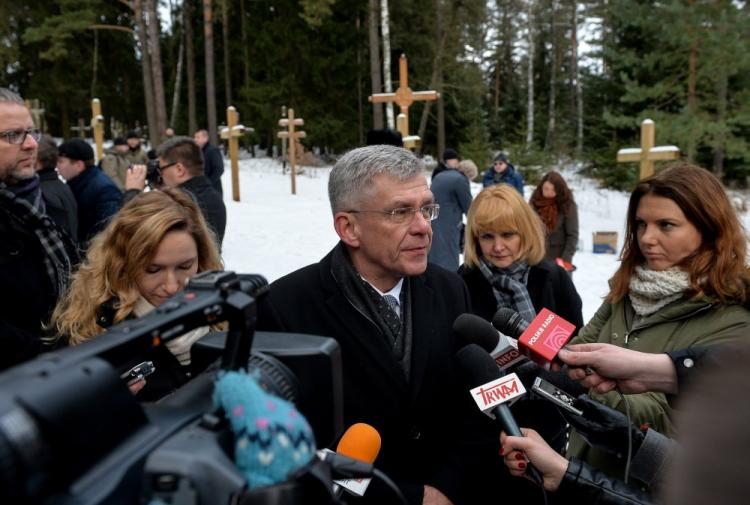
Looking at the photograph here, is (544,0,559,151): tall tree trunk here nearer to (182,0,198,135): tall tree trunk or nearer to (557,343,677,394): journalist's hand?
(182,0,198,135): tall tree trunk

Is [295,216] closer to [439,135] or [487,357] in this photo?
[487,357]

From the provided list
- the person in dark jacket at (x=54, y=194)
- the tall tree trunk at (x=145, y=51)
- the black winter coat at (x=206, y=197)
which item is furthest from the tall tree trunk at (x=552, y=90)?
the person in dark jacket at (x=54, y=194)

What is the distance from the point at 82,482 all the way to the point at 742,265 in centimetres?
207

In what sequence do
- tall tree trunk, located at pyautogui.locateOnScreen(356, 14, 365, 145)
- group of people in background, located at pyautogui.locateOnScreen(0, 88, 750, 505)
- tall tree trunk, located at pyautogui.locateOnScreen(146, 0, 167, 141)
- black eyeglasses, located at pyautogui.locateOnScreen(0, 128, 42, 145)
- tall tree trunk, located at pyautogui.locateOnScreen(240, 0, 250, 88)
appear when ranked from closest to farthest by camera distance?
group of people in background, located at pyautogui.locateOnScreen(0, 88, 750, 505) → black eyeglasses, located at pyautogui.locateOnScreen(0, 128, 42, 145) → tall tree trunk, located at pyautogui.locateOnScreen(146, 0, 167, 141) → tall tree trunk, located at pyautogui.locateOnScreen(356, 14, 365, 145) → tall tree trunk, located at pyautogui.locateOnScreen(240, 0, 250, 88)

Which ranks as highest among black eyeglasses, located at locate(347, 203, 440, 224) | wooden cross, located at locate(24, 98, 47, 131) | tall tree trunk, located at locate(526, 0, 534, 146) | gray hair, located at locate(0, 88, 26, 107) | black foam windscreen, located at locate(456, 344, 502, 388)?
tall tree trunk, located at locate(526, 0, 534, 146)

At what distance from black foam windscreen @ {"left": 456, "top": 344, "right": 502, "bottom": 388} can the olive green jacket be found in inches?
18.6

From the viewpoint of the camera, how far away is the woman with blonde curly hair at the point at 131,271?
2094mm

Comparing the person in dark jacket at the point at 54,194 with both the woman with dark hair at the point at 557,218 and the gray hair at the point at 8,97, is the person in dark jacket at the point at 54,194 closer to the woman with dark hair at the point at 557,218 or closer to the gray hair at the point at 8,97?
the gray hair at the point at 8,97

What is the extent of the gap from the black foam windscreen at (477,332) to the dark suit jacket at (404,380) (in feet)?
0.54

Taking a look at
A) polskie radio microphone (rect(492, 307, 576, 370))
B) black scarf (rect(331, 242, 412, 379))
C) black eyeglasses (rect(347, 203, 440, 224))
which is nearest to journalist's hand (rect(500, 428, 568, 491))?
polskie radio microphone (rect(492, 307, 576, 370))

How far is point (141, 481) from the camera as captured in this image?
70 cm

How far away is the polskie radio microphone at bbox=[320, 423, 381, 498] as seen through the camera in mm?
928

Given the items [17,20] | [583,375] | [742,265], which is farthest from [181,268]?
[17,20]

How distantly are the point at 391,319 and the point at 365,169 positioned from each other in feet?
1.65
